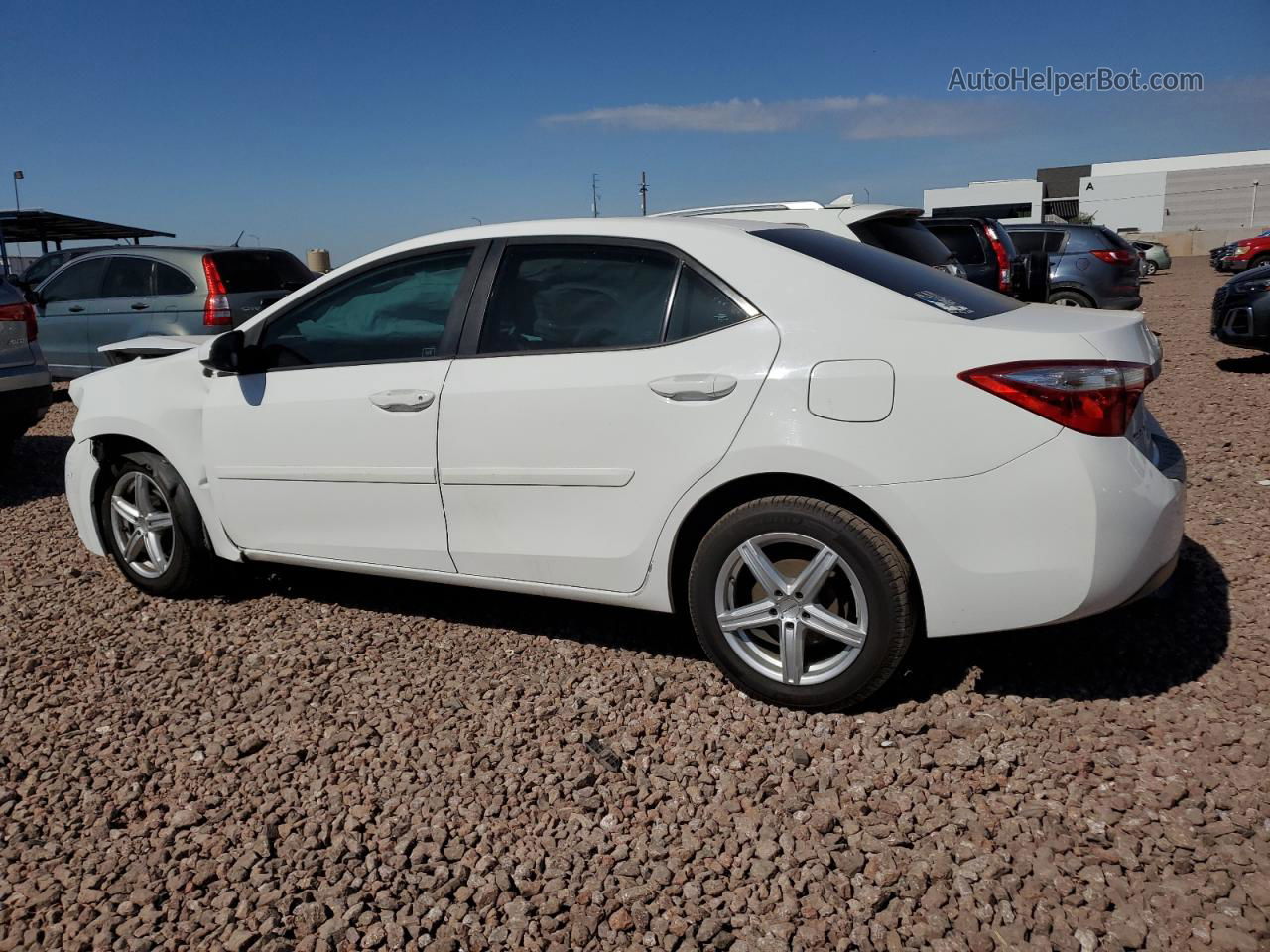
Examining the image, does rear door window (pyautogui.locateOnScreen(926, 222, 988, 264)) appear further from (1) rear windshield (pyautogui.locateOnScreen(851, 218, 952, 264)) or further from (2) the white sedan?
(2) the white sedan

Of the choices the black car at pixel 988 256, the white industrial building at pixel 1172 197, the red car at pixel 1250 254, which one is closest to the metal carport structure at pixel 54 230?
the black car at pixel 988 256

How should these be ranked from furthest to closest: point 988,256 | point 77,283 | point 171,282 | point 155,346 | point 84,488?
point 77,283 < point 988,256 < point 171,282 < point 155,346 < point 84,488

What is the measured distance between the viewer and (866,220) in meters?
6.64

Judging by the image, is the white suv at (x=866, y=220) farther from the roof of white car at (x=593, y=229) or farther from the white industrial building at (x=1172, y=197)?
the white industrial building at (x=1172, y=197)

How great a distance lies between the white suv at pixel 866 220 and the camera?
21.5ft

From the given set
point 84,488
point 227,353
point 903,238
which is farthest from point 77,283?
point 903,238

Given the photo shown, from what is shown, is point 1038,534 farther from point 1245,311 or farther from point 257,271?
point 1245,311

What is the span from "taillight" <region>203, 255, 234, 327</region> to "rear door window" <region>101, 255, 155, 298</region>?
837mm

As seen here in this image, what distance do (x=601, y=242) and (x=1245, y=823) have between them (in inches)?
106

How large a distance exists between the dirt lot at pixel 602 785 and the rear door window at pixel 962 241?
6.68m

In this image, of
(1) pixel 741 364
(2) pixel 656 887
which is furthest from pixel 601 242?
(2) pixel 656 887

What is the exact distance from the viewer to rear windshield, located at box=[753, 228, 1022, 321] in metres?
3.37

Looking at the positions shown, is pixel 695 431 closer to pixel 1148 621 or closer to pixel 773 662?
pixel 773 662

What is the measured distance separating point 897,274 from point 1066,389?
85cm
